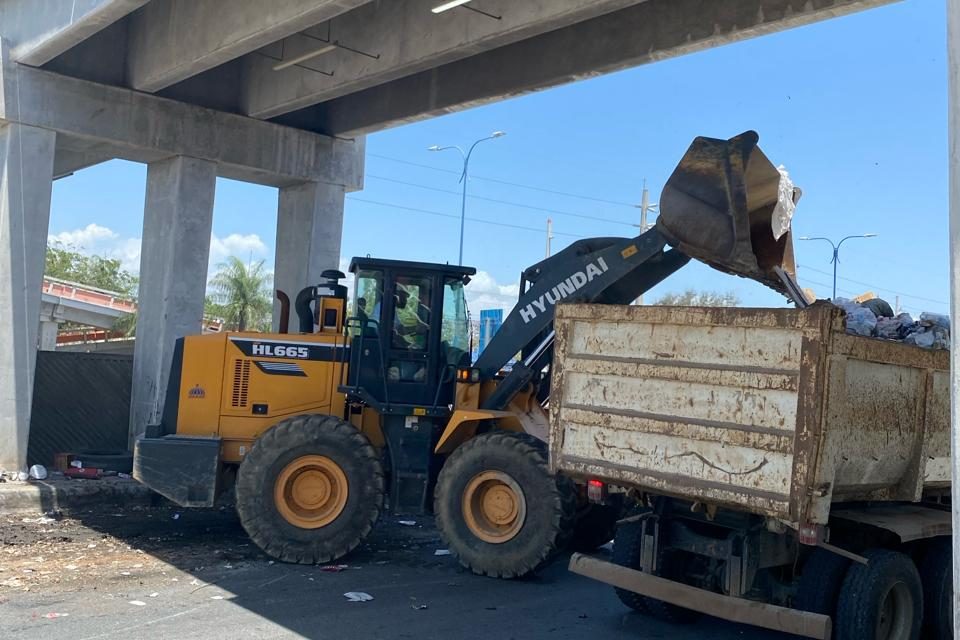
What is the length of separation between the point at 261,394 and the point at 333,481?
56.7 inches

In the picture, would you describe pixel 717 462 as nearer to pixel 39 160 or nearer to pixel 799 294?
pixel 799 294

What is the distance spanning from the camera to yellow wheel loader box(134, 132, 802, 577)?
798 cm

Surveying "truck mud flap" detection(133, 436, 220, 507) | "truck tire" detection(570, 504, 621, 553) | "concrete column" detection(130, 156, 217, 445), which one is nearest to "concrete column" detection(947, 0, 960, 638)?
"truck tire" detection(570, 504, 621, 553)

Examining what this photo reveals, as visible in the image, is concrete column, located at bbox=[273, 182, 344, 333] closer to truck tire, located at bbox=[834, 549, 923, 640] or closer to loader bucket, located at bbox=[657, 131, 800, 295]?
loader bucket, located at bbox=[657, 131, 800, 295]

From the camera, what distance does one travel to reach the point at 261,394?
32.4 ft

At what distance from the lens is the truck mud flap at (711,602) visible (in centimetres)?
571

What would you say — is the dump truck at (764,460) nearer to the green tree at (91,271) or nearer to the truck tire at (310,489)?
the truck tire at (310,489)

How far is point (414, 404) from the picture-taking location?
944cm

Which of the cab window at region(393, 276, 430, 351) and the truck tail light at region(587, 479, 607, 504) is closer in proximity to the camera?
the truck tail light at region(587, 479, 607, 504)

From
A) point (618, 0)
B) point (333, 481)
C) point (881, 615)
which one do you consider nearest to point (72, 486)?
point (333, 481)

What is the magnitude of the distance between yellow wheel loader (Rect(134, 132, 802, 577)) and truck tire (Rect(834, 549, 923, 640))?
86.9 inches

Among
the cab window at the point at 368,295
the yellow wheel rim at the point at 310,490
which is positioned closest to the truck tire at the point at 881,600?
the yellow wheel rim at the point at 310,490

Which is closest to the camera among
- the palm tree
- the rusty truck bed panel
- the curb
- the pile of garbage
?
the rusty truck bed panel

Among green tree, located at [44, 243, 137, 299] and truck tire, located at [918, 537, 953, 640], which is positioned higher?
green tree, located at [44, 243, 137, 299]
